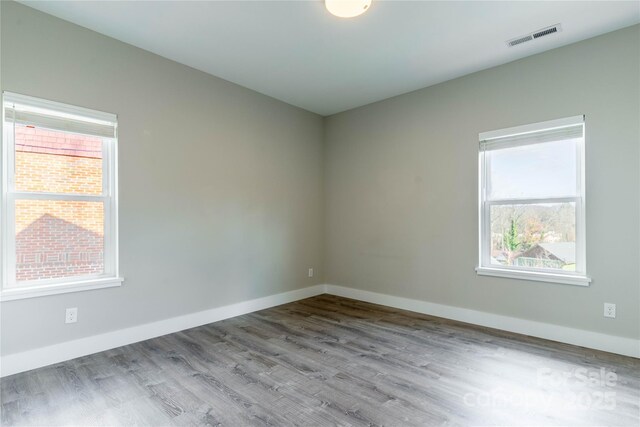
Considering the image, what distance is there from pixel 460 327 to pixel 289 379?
6.69ft

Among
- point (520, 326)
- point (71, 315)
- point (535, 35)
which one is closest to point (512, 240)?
point (520, 326)

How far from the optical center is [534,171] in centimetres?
323

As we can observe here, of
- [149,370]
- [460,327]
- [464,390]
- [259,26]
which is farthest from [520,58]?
[149,370]

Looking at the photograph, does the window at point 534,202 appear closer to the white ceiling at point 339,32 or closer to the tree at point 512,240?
the tree at point 512,240

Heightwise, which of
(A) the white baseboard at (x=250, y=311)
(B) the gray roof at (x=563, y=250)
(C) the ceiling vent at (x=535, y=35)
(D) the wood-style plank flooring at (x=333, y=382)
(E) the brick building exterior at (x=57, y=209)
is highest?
(C) the ceiling vent at (x=535, y=35)

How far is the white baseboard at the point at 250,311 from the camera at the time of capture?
246cm

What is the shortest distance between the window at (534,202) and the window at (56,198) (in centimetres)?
379

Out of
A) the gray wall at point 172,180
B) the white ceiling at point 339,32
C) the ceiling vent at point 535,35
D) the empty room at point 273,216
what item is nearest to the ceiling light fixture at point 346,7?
the empty room at point 273,216

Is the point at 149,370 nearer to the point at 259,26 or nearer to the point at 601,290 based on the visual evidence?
the point at 259,26

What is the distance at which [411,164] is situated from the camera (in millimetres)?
4070

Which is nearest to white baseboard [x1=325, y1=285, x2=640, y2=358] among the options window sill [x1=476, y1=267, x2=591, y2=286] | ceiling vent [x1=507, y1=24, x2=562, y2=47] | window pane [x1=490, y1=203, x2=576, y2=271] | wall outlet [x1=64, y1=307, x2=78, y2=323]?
window sill [x1=476, y1=267, x2=591, y2=286]

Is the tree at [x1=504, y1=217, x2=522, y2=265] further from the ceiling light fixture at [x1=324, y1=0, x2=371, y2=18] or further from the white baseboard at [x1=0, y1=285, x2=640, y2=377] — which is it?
the ceiling light fixture at [x1=324, y1=0, x2=371, y2=18]

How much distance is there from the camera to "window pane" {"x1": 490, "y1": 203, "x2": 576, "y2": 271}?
303 cm

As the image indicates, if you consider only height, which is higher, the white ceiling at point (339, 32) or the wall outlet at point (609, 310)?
the white ceiling at point (339, 32)
